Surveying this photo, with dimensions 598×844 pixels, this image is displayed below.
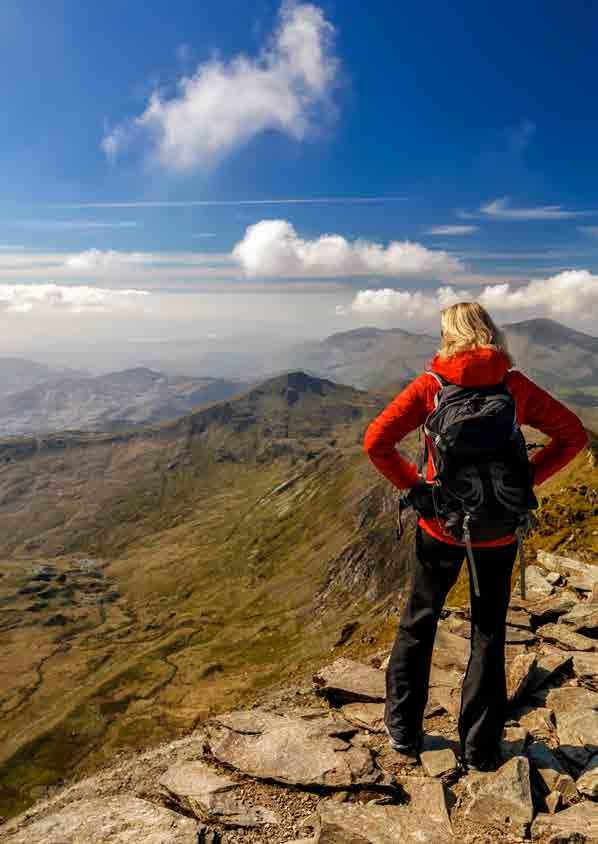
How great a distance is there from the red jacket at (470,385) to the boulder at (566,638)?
854cm

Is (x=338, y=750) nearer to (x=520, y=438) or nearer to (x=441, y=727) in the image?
(x=441, y=727)

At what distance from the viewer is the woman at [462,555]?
9266mm

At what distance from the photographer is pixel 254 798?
9773 millimetres

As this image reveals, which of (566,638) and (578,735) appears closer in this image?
(578,735)

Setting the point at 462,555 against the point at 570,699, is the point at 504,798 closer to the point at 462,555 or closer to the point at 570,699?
the point at 462,555

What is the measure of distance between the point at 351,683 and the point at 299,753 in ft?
11.3

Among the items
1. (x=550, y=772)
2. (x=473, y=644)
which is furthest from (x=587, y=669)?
(x=473, y=644)

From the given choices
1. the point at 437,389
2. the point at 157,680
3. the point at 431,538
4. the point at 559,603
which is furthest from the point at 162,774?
the point at 157,680

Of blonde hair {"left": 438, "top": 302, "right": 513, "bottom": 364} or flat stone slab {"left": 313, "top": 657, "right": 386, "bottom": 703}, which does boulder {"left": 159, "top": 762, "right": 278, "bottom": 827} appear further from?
blonde hair {"left": 438, "top": 302, "right": 513, "bottom": 364}

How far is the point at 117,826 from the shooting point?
8.88 metres

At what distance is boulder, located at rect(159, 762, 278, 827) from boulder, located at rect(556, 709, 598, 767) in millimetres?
6089

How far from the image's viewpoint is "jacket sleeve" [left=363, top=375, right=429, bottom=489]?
9344 mm

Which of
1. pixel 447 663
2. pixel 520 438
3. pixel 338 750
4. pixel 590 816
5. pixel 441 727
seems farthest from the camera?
pixel 447 663

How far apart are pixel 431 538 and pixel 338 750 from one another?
4836mm
